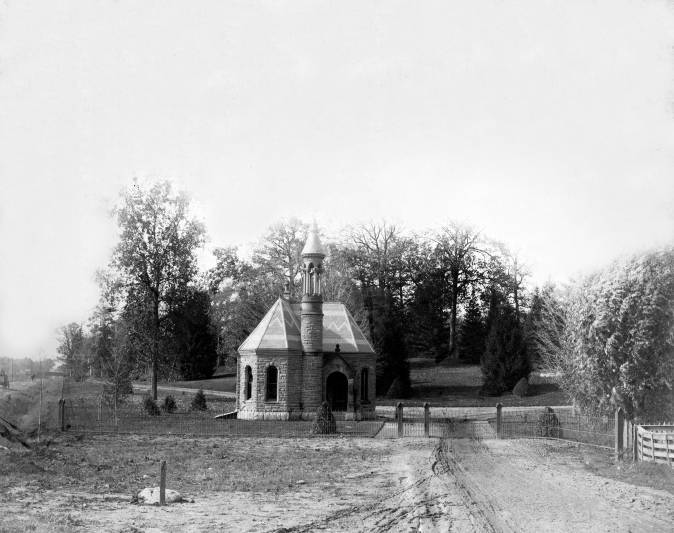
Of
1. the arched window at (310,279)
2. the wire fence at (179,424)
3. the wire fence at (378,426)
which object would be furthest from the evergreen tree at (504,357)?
the arched window at (310,279)

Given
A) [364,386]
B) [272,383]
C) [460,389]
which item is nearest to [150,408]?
[272,383]

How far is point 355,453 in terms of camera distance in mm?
22500

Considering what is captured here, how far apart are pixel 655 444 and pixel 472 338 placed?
153 ft

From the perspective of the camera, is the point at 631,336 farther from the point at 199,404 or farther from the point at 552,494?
the point at 199,404

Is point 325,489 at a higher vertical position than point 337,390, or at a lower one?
lower

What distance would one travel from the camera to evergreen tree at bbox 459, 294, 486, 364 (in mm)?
64625

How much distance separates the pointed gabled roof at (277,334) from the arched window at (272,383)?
1.16m

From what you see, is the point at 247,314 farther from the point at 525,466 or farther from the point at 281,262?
the point at 525,466

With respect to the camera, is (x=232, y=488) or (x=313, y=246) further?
(x=313, y=246)

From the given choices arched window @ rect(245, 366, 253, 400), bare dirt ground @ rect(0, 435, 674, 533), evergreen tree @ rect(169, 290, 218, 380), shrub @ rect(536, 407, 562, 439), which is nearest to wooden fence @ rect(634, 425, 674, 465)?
bare dirt ground @ rect(0, 435, 674, 533)

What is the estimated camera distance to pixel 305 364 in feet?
115

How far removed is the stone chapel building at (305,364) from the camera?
3466cm

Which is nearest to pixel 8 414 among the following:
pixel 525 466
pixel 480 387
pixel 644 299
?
pixel 525 466

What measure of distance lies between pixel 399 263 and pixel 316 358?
3169 centimetres
